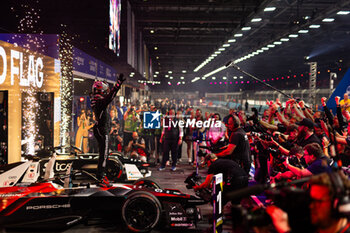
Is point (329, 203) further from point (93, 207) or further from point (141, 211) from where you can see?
point (93, 207)

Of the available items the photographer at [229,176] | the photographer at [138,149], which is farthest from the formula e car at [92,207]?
the photographer at [138,149]

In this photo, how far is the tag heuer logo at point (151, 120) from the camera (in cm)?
1143

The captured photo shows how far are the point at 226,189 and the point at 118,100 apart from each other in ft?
40.3

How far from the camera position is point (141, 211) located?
527 cm

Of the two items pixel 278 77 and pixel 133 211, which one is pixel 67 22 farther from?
pixel 278 77

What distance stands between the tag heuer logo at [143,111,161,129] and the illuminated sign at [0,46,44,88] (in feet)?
11.6

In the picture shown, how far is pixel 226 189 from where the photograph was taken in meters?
5.24

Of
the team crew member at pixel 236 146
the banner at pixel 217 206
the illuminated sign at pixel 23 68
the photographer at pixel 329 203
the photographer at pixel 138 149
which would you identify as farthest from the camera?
the photographer at pixel 138 149

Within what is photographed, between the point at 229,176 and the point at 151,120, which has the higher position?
the point at 151,120

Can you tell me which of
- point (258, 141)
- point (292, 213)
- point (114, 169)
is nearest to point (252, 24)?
point (258, 141)

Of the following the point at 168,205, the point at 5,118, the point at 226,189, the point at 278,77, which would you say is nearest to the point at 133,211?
the point at 168,205

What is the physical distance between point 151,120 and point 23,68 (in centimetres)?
456

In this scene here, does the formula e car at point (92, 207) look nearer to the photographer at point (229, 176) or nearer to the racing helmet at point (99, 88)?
the photographer at point (229, 176)

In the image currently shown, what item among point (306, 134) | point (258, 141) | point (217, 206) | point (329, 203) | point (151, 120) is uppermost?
point (151, 120)
